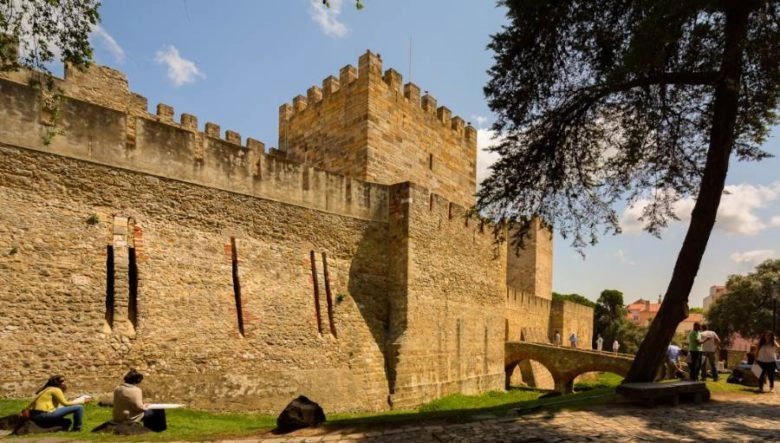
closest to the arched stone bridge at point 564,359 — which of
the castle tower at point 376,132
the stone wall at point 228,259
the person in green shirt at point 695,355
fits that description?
the stone wall at point 228,259

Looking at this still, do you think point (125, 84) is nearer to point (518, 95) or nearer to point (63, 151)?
point (63, 151)

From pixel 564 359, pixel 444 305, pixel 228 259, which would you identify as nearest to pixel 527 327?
pixel 564 359

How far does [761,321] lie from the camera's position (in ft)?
121

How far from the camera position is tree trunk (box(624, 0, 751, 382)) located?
29.2 feet

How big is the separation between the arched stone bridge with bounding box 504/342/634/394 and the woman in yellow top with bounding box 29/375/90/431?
21.0m

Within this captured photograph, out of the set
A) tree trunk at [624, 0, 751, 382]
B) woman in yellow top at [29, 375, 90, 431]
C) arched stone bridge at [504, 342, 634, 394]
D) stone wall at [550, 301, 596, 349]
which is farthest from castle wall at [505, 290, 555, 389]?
woman in yellow top at [29, 375, 90, 431]

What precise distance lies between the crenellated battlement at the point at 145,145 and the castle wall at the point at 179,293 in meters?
0.30

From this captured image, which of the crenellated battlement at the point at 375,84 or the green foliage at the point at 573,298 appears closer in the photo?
the crenellated battlement at the point at 375,84

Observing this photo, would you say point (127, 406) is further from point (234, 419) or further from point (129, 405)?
point (234, 419)

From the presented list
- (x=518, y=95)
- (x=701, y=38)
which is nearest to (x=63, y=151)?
(x=518, y=95)

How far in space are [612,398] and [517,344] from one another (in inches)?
661

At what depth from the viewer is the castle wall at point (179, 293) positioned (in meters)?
8.78

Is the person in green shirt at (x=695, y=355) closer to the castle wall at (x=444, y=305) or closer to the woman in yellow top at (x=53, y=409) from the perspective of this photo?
the castle wall at (x=444, y=305)

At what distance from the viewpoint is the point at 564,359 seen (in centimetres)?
2425
